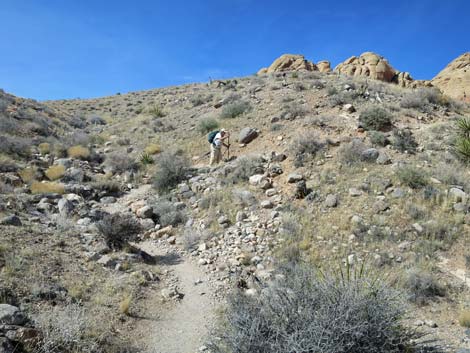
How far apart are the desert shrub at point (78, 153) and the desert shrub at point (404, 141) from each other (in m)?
12.8

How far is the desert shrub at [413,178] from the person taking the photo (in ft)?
26.7

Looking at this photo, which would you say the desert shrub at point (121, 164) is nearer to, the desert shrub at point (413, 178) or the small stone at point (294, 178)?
the small stone at point (294, 178)

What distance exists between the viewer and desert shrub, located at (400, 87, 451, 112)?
13469mm

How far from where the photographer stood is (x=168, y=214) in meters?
9.28

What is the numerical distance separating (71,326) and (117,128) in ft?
61.0

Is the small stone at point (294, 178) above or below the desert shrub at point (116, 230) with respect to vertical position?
above

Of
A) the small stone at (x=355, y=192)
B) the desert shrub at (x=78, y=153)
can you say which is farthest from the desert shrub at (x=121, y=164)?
the small stone at (x=355, y=192)

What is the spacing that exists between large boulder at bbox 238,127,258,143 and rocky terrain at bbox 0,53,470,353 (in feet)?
0.16

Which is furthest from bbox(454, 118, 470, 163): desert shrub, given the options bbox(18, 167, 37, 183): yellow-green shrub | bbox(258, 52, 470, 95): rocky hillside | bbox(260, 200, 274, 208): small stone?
bbox(258, 52, 470, 95): rocky hillside

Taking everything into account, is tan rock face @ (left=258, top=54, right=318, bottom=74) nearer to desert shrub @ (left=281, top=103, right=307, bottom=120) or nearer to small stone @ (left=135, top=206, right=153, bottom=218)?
desert shrub @ (left=281, top=103, right=307, bottom=120)

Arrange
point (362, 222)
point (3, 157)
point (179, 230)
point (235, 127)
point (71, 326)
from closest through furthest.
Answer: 1. point (71, 326)
2. point (362, 222)
3. point (179, 230)
4. point (3, 157)
5. point (235, 127)

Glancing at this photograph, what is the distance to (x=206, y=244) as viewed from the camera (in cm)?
786

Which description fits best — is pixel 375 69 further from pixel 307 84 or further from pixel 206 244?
pixel 206 244

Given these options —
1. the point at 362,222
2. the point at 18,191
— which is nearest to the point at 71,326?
the point at 362,222
